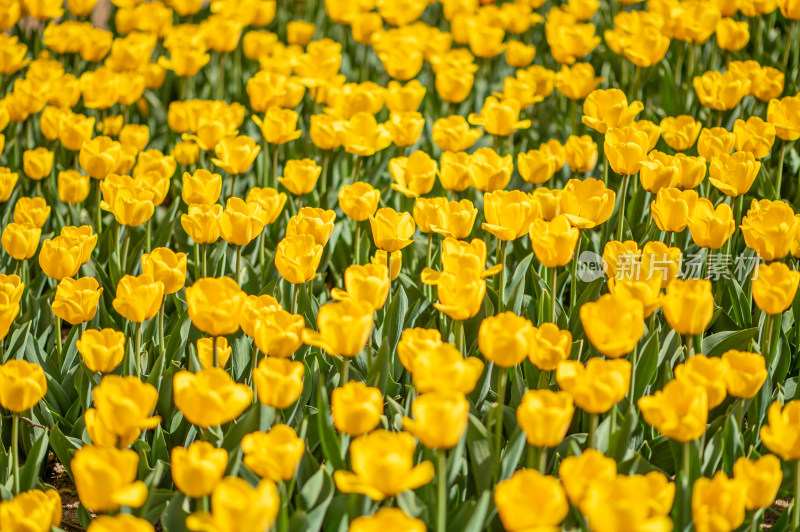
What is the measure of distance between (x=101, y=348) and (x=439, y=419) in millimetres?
809

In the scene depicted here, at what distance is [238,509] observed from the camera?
1.37m

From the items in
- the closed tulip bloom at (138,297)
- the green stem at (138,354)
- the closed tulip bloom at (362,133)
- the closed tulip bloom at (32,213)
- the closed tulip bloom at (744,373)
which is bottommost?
the green stem at (138,354)

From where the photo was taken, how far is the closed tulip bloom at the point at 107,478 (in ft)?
4.85

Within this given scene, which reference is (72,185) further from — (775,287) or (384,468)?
(775,287)

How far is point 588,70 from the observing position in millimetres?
3596

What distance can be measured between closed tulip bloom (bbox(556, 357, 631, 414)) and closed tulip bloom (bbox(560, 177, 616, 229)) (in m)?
0.76

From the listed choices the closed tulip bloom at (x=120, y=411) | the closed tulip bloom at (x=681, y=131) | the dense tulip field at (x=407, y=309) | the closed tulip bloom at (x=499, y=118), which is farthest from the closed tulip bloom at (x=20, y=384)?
the closed tulip bloom at (x=681, y=131)

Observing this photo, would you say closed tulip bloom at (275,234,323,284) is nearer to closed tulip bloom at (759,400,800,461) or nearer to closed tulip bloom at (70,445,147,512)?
closed tulip bloom at (70,445,147,512)

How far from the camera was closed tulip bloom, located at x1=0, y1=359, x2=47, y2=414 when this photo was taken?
5.78ft

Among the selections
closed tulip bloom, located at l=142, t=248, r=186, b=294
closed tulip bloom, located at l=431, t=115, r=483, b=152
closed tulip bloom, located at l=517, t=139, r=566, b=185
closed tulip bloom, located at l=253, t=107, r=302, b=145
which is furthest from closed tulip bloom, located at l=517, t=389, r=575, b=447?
closed tulip bloom, located at l=253, t=107, r=302, b=145

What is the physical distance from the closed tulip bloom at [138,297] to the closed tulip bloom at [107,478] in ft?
1.85

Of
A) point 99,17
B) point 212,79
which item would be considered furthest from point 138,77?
point 99,17

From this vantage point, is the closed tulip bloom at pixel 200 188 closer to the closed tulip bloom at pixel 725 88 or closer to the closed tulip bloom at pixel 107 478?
the closed tulip bloom at pixel 107 478

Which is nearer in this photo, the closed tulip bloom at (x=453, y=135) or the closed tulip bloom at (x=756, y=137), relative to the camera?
the closed tulip bloom at (x=756, y=137)
